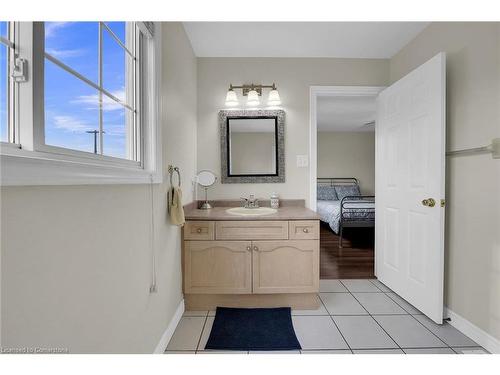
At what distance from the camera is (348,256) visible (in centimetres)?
356

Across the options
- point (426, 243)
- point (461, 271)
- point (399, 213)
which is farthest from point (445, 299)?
point (399, 213)

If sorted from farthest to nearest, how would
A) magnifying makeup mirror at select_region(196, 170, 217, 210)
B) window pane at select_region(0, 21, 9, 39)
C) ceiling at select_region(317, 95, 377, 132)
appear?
ceiling at select_region(317, 95, 377, 132)
magnifying makeup mirror at select_region(196, 170, 217, 210)
window pane at select_region(0, 21, 9, 39)

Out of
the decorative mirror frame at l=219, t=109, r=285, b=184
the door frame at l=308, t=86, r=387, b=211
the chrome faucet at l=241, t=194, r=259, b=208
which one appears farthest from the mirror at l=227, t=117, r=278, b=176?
the door frame at l=308, t=86, r=387, b=211

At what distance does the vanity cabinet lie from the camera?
2047 mm

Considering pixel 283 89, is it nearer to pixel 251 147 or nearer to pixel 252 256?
pixel 251 147

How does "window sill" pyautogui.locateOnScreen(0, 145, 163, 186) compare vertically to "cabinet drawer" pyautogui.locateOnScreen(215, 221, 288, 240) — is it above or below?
above

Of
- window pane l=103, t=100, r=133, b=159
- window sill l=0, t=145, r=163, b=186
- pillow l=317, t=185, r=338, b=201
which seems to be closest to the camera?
window sill l=0, t=145, r=163, b=186

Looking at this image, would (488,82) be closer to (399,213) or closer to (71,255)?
(399,213)

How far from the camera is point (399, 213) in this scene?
2.31 m

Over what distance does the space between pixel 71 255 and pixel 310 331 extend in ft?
5.28

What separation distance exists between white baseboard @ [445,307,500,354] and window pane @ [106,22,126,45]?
8.78 feet

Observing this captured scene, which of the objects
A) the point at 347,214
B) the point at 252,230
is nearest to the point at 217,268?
the point at 252,230

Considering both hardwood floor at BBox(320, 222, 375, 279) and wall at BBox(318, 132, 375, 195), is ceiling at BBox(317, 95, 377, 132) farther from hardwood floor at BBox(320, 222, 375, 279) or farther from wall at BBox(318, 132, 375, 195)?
hardwood floor at BBox(320, 222, 375, 279)

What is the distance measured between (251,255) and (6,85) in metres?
1.71
